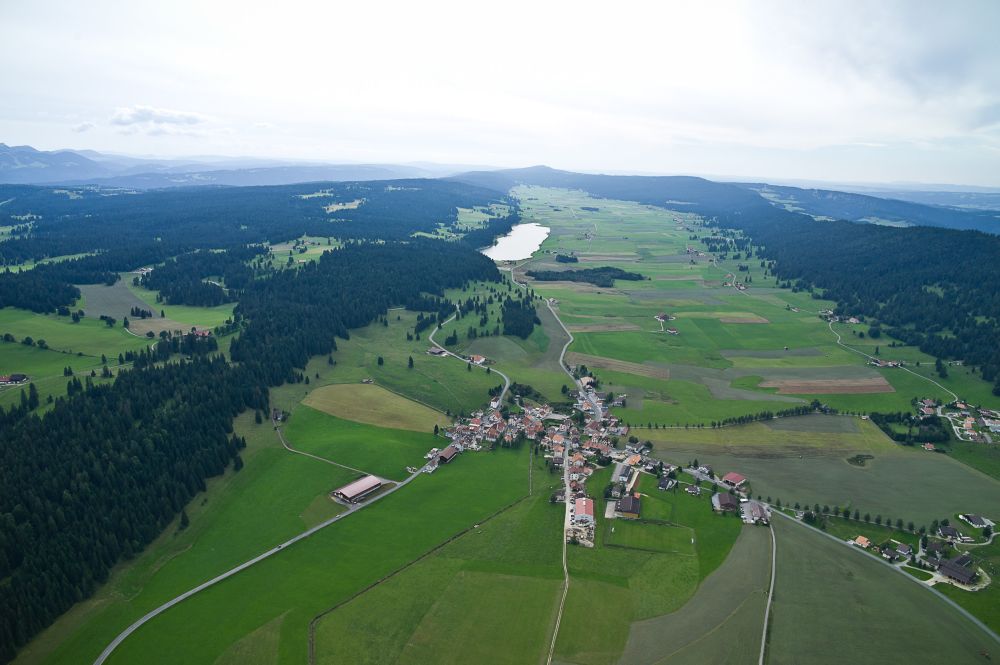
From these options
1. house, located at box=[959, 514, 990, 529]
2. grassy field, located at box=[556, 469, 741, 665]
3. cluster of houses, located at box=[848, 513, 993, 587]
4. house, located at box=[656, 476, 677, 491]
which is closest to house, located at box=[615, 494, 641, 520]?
grassy field, located at box=[556, 469, 741, 665]

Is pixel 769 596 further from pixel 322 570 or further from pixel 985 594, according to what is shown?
pixel 322 570

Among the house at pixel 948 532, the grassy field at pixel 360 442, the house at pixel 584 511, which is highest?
the house at pixel 948 532

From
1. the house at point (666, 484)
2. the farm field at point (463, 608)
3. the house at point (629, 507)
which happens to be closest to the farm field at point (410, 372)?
the house at point (666, 484)

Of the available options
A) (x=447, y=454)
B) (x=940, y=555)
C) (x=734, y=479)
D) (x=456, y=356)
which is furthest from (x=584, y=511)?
(x=456, y=356)

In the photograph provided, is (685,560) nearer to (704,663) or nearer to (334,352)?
(704,663)

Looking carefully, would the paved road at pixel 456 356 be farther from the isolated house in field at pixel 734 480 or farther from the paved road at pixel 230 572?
the isolated house in field at pixel 734 480
